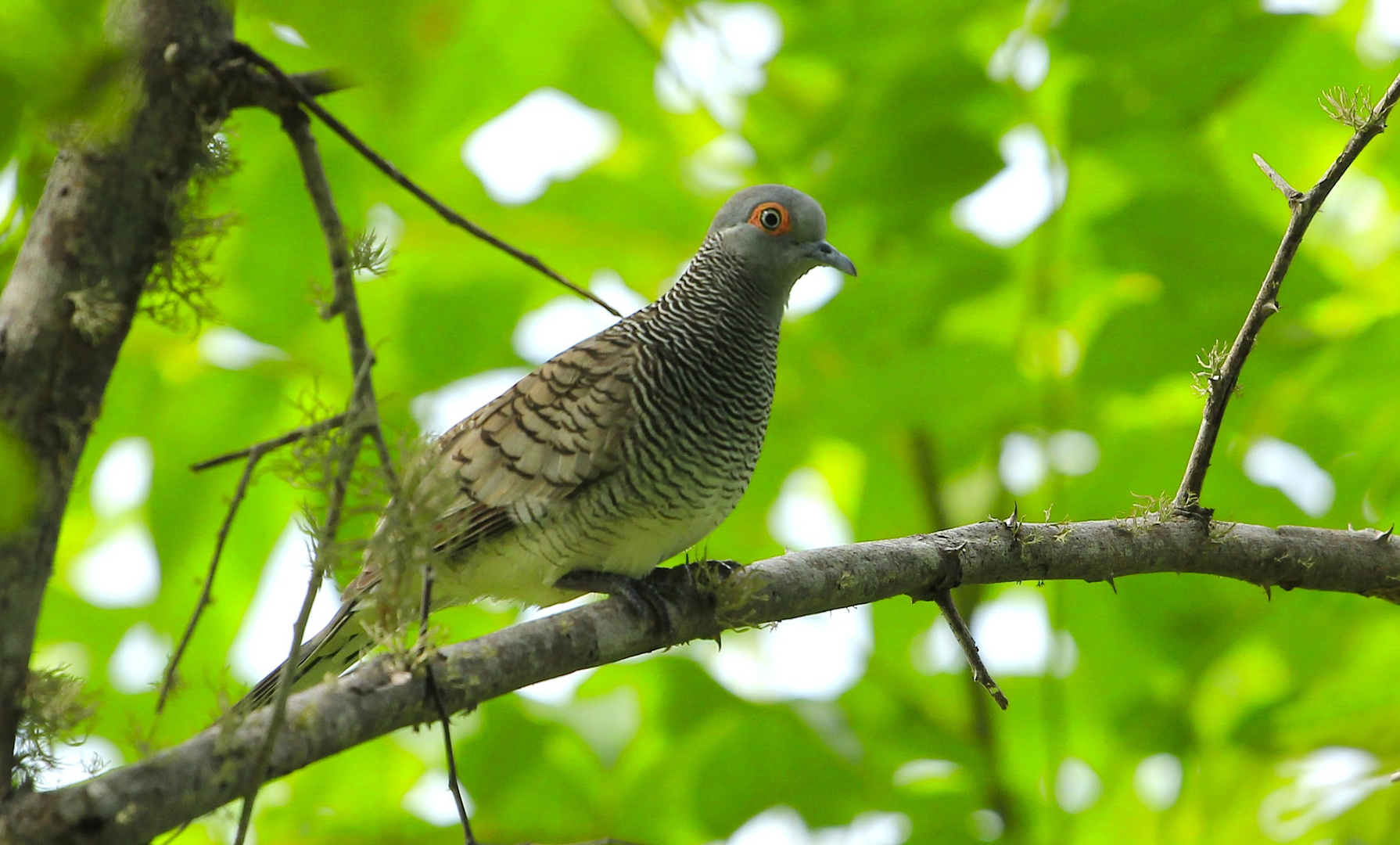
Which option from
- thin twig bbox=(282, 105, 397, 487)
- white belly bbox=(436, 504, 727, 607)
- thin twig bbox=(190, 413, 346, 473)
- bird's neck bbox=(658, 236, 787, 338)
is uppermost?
bird's neck bbox=(658, 236, 787, 338)

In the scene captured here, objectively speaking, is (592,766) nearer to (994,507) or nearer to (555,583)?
(555,583)

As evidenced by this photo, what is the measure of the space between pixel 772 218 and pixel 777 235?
0.05 meters

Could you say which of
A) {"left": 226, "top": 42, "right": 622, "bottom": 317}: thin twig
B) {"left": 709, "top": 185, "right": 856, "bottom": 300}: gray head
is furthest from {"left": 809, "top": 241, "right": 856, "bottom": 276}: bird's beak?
{"left": 226, "top": 42, "right": 622, "bottom": 317}: thin twig

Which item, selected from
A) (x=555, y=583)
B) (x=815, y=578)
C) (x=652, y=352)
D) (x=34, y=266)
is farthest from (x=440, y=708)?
(x=652, y=352)

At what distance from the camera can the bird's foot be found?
2.29 metres

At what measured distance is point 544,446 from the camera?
2740 mm

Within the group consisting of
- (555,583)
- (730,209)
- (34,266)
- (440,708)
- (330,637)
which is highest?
(730,209)

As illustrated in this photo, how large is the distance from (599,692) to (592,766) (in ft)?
0.84

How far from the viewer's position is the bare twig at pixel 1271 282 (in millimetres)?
1900

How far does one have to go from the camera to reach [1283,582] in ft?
7.98

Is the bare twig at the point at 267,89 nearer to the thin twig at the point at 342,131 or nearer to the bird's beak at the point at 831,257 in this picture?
the thin twig at the point at 342,131

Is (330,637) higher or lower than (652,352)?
lower

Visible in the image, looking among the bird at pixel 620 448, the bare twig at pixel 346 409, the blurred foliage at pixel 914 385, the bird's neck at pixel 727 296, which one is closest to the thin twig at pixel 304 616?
the bare twig at pixel 346 409

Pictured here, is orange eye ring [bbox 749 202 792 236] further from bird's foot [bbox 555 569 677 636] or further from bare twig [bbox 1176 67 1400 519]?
bare twig [bbox 1176 67 1400 519]
